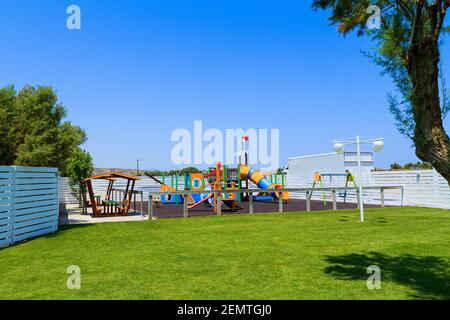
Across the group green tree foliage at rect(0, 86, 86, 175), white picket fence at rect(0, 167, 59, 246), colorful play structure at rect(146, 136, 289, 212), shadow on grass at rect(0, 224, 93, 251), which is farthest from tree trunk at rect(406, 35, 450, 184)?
green tree foliage at rect(0, 86, 86, 175)

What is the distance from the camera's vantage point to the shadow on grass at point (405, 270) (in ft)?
14.8

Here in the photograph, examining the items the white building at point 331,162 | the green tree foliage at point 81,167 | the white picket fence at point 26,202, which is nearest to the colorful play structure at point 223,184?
the green tree foliage at point 81,167

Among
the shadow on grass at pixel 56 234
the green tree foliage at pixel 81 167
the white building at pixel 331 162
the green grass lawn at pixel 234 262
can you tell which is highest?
the white building at pixel 331 162

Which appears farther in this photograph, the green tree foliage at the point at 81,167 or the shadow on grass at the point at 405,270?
the green tree foliage at the point at 81,167

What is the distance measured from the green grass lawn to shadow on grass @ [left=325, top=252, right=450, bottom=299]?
0.01 m

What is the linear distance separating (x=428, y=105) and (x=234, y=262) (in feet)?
12.8

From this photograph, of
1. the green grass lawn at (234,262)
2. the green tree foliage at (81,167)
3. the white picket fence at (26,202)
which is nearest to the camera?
the green grass lawn at (234,262)

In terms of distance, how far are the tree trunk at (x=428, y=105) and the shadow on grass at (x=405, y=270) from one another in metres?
1.81

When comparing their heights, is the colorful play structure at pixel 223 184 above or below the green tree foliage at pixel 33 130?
below

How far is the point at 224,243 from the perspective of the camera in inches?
309

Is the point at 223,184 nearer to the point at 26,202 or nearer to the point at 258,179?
the point at 258,179

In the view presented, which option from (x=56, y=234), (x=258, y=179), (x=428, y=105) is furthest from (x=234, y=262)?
(x=258, y=179)

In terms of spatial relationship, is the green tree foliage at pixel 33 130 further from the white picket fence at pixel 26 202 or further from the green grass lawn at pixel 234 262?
the green grass lawn at pixel 234 262
